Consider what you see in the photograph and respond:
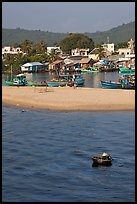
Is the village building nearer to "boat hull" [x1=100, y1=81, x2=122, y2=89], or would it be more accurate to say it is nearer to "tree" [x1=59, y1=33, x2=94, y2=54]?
"tree" [x1=59, y1=33, x2=94, y2=54]

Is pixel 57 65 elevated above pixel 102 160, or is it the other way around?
pixel 57 65

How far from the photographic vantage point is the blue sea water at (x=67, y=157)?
1195cm

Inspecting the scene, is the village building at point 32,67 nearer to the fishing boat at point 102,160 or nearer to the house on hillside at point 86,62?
the house on hillside at point 86,62

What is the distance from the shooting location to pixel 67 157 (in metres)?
16.1

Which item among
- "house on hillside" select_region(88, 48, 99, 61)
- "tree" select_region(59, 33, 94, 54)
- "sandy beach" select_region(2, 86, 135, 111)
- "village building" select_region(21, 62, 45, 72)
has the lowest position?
"sandy beach" select_region(2, 86, 135, 111)

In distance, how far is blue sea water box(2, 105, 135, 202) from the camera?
11.9 m

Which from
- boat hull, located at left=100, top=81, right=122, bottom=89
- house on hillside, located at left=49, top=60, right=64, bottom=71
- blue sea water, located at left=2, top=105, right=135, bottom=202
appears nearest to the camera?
blue sea water, located at left=2, top=105, right=135, bottom=202

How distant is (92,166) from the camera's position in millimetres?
14773

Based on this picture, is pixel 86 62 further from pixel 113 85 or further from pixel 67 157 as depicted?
pixel 67 157

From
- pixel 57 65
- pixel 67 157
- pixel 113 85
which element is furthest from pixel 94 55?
pixel 67 157

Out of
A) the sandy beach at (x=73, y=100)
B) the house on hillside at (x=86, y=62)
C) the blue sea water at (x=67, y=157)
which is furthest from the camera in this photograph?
the house on hillside at (x=86, y=62)

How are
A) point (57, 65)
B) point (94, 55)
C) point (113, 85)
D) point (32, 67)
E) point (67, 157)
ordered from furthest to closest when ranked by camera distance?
1. point (94, 55)
2. point (57, 65)
3. point (32, 67)
4. point (113, 85)
5. point (67, 157)

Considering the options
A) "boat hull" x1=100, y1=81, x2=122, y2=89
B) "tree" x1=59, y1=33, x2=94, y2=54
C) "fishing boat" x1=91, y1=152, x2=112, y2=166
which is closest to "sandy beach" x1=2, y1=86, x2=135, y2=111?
"boat hull" x1=100, y1=81, x2=122, y2=89

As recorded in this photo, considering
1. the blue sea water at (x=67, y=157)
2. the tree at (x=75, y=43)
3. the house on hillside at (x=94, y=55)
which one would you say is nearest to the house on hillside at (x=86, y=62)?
the house on hillside at (x=94, y=55)
